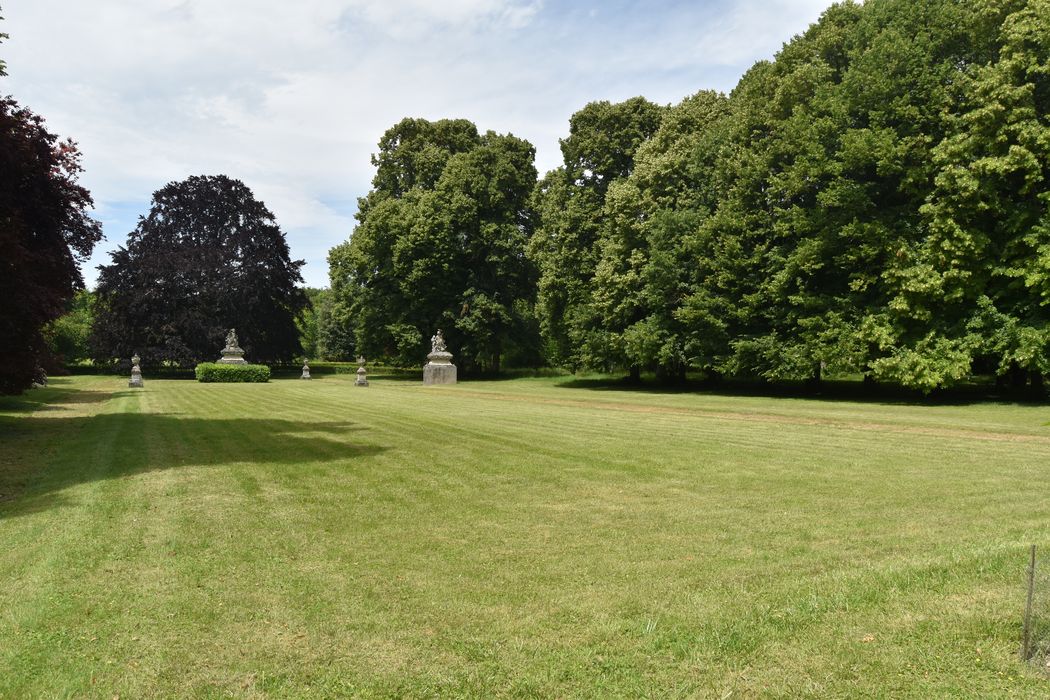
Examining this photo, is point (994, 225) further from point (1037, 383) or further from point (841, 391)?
point (841, 391)

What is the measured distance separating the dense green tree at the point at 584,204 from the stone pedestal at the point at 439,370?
714 centimetres

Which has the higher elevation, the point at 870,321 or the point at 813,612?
the point at 870,321

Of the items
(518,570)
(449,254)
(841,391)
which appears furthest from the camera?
(449,254)

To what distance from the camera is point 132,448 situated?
40.8 feet

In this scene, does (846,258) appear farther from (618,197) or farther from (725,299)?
(618,197)

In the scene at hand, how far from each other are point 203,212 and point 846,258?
4957 centimetres

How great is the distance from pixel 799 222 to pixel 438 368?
22.0m

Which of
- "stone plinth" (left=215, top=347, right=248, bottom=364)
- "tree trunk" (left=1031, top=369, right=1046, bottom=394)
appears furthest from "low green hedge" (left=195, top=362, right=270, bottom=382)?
"tree trunk" (left=1031, top=369, right=1046, bottom=394)

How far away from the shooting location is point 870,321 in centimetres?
2442

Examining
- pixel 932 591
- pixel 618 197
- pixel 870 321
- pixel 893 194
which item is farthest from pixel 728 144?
pixel 932 591

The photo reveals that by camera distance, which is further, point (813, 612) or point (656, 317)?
point (656, 317)

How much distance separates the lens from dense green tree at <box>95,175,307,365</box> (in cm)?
4712

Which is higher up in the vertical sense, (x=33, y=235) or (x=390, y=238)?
(x=390, y=238)

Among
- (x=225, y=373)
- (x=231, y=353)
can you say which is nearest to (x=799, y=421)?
(x=225, y=373)
